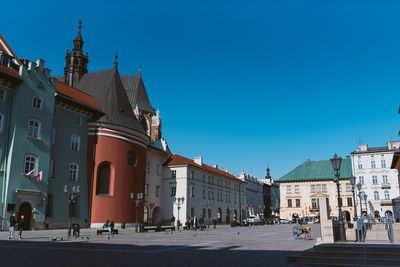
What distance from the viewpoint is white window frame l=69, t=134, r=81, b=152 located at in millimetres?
39156

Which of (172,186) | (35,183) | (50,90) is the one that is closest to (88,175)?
(35,183)

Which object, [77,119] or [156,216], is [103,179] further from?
[156,216]

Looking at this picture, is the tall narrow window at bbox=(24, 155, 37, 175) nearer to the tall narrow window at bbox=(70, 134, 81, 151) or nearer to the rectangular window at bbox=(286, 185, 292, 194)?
the tall narrow window at bbox=(70, 134, 81, 151)

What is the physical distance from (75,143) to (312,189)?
55468 mm

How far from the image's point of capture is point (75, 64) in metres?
59.9

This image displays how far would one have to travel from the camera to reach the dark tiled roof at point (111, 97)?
44000 millimetres

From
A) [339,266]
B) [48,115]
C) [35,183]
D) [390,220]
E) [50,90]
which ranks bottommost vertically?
[339,266]

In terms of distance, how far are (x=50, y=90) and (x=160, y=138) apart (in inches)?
1159

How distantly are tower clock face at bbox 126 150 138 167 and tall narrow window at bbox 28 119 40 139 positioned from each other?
12.7 m

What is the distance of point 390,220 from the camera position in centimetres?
1421

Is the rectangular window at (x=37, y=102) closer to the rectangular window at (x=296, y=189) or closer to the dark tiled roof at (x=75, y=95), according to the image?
the dark tiled roof at (x=75, y=95)

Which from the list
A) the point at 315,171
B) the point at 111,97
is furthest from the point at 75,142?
the point at 315,171

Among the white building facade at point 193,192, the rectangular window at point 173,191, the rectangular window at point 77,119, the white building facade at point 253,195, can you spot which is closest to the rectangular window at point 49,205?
the rectangular window at point 77,119

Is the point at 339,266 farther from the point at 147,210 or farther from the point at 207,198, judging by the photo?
the point at 207,198
